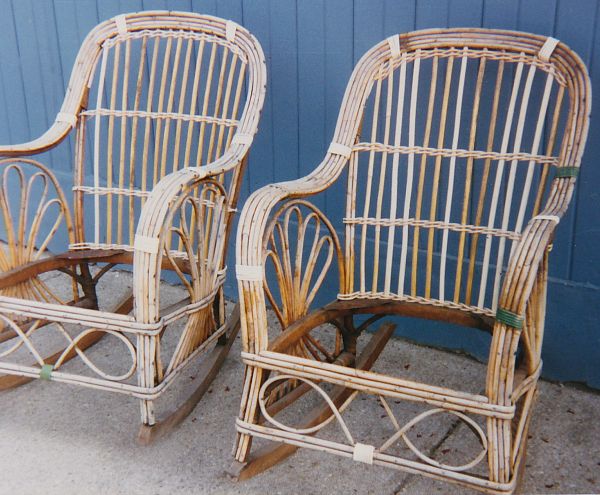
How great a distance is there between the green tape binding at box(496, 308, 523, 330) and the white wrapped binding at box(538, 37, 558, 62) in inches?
26.7

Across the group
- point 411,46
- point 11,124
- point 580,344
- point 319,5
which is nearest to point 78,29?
point 11,124

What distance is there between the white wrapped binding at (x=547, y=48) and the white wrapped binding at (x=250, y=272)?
825 millimetres

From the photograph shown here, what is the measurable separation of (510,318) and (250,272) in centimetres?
52

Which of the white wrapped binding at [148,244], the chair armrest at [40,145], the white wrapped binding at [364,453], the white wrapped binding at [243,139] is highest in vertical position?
the white wrapped binding at [243,139]

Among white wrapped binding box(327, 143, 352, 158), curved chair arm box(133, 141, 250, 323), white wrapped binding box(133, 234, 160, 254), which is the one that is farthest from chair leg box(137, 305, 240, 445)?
white wrapped binding box(327, 143, 352, 158)

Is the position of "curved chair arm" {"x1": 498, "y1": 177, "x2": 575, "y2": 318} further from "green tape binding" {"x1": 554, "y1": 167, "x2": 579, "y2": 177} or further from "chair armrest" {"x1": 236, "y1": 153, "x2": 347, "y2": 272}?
"chair armrest" {"x1": 236, "y1": 153, "x2": 347, "y2": 272}

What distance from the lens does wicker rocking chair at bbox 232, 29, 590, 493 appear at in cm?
129

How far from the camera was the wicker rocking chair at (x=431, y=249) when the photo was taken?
1.29m

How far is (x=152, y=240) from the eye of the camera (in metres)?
1.49

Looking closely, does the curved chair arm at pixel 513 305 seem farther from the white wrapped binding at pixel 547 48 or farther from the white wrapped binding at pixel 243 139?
the white wrapped binding at pixel 243 139

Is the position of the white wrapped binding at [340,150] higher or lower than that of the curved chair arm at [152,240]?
higher

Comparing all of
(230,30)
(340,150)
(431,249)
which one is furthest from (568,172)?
(230,30)

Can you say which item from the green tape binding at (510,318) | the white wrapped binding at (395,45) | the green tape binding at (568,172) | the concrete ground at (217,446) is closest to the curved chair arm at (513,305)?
the green tape binding at (510,318)

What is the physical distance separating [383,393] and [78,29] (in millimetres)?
2052
